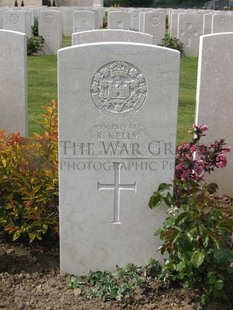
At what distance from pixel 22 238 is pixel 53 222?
41 cm

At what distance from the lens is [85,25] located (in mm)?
16344

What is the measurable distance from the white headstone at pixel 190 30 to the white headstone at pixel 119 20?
1.99 metres

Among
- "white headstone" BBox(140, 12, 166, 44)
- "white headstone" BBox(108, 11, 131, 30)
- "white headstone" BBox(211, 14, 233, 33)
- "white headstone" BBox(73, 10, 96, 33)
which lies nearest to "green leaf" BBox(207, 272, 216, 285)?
"white headstone" BBox(211, 14, 233, 33)

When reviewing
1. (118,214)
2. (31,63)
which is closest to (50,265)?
(118,214)

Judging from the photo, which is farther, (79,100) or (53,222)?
(53,222)

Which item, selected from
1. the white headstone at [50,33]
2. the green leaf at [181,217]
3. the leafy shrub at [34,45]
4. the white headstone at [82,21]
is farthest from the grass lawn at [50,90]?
the green leaf at [181,217]

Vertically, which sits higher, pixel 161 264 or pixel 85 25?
pixel 85 25

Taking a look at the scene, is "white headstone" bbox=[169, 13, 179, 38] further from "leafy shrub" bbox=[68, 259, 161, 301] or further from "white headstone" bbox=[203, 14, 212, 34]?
"leafy shrub" bbox=[68, 259, 161, 301]

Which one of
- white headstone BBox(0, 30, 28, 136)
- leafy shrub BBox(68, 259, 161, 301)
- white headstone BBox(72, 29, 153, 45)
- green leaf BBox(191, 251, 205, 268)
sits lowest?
leafy shrub BBox(68, 259, 161, 301)

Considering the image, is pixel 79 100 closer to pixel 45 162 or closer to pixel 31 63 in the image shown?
pixel 45 162

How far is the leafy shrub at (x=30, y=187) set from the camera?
4.07m

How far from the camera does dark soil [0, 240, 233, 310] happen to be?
138 inches

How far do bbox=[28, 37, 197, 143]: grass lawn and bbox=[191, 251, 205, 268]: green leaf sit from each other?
3.32 m

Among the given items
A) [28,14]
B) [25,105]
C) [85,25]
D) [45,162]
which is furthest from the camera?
Result: [28,14]
